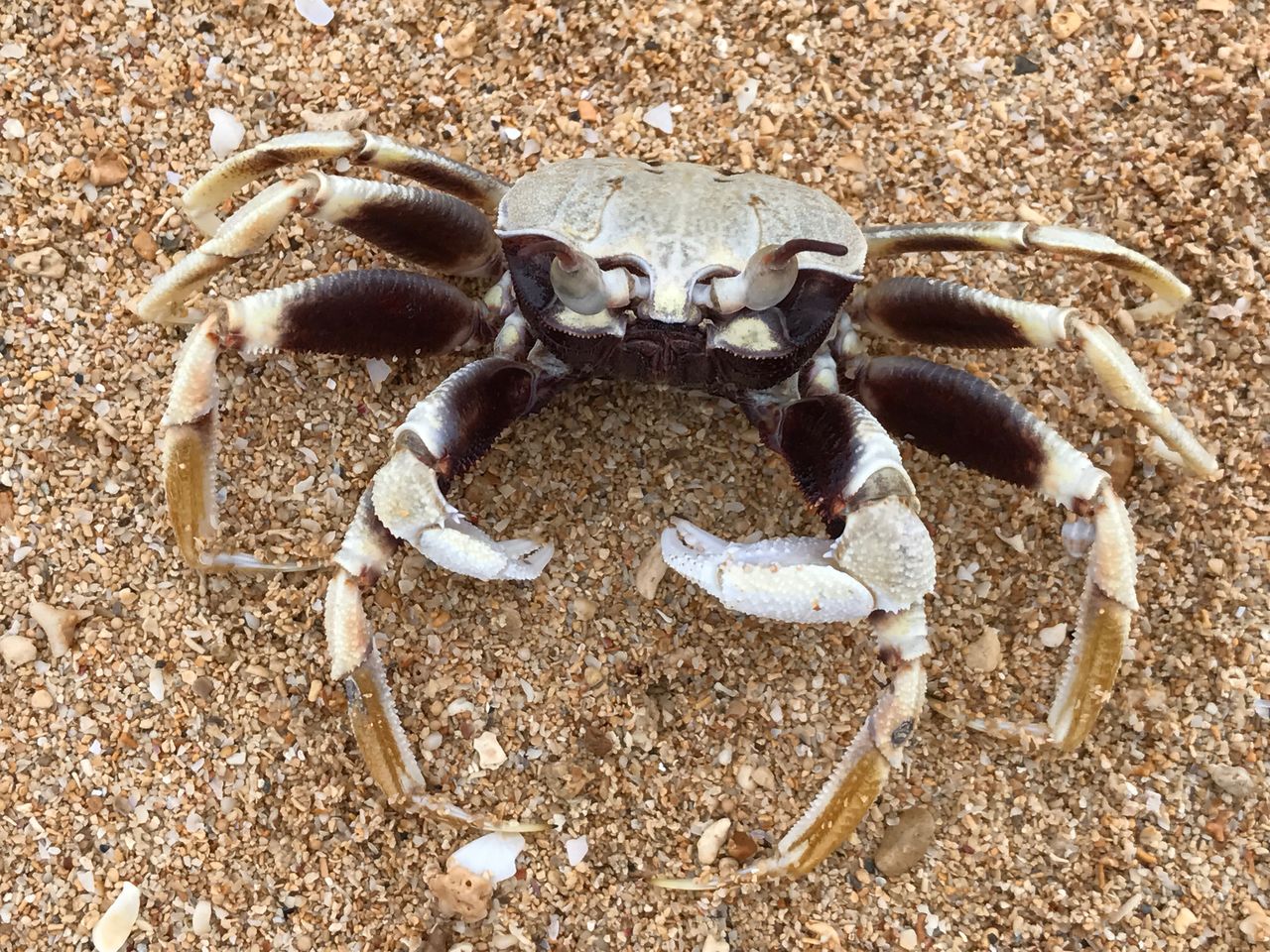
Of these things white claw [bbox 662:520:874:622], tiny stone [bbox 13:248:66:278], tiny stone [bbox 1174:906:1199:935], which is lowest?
tiny stone [bbox 1174:906:1199:935]

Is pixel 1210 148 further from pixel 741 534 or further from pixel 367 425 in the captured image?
pixel 367 425

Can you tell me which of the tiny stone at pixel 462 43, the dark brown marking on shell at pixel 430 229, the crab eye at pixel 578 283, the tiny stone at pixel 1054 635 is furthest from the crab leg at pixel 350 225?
the tiny stone at pixel 1054 635

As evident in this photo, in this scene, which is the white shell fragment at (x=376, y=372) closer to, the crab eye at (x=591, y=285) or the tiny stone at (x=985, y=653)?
the crab eye at (x=591, y=285)

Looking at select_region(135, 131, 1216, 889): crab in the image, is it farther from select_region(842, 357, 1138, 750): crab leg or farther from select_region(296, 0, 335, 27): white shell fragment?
select_region(296, 0, 335, 27): white shell fragment

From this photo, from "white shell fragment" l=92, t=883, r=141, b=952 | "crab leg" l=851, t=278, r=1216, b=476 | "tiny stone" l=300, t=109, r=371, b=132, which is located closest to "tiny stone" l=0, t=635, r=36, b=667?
"white shell fragment" l=92, t=883, r=141, b=952

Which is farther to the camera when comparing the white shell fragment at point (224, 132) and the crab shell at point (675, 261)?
the white shell fragment at point (224, 132)

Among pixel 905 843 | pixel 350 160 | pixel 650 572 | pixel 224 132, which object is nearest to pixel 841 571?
pixel 650 572

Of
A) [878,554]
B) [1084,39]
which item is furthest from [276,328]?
[1084,39]
